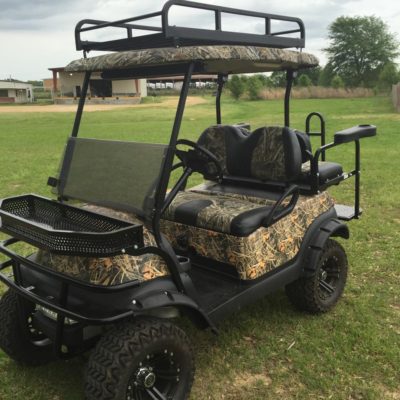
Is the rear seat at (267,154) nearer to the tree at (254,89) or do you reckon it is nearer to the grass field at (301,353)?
the grass field at (301,353)

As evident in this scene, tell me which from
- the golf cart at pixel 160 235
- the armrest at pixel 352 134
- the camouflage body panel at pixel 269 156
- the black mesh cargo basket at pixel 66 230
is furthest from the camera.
Answer: the camouflage body panel at pixel 269 156

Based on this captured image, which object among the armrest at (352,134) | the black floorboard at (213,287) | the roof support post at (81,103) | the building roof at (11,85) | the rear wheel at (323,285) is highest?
the building roof at (11,85)

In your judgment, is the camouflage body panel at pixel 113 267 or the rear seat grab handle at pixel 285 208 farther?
the rear seat grab handle at pixel 285 208

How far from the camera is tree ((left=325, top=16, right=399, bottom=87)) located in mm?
63469

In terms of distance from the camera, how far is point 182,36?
2.47 metres

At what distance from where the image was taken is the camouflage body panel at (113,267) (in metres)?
2.38

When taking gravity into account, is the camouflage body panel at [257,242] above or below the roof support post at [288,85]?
below

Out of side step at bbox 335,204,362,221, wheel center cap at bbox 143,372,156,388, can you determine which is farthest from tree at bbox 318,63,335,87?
wheel center cap at bbox 143,372,156,388

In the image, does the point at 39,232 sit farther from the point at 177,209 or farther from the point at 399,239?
the point at 399,239

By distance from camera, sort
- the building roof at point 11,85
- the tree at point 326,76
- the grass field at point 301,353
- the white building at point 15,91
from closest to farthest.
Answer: the grass field at point 301,353 < the white building at point 15,91 < the building roof at point 11,85 < the tree at point 326,76

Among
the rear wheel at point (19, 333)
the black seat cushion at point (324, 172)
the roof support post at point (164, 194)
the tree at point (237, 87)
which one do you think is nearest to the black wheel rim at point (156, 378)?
the roof support post at point (164, 194)

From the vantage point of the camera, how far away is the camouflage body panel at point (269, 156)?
3580 millimetres

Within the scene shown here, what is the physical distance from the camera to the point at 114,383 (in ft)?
7.38

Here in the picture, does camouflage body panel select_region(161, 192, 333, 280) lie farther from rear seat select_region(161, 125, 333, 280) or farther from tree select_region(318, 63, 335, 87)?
tree select_region(318, 63, 335, 87)
